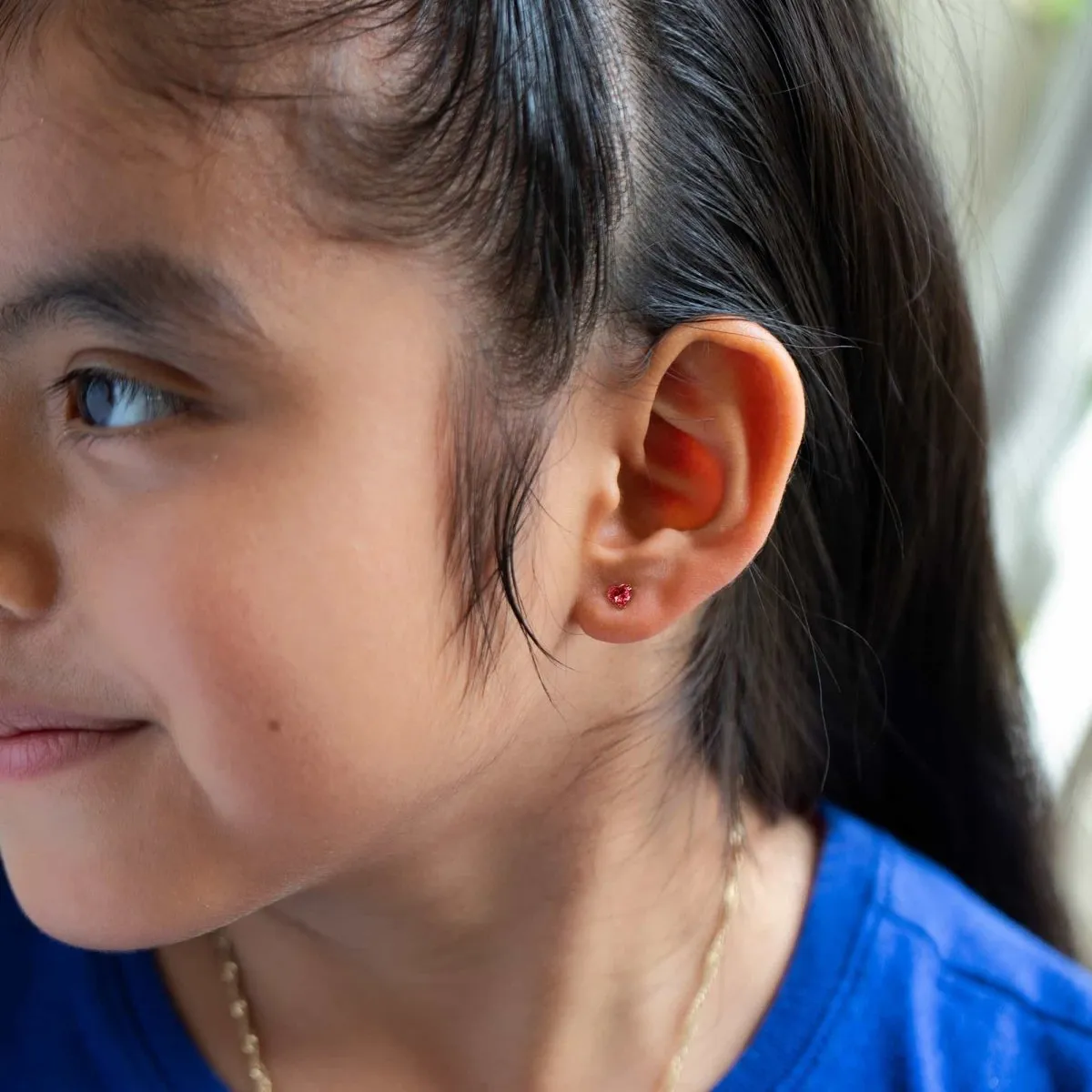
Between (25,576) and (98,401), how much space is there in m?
0.09

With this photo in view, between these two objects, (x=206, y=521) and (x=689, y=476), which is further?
(x=689, y=476)

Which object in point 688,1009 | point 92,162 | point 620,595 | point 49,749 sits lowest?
point 688,1009

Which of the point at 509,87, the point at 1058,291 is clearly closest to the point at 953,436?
the point at 1058,291

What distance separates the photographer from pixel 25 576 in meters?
0.58

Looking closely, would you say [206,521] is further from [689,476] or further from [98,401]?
[689,476]

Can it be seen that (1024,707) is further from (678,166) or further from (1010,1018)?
(678,166)

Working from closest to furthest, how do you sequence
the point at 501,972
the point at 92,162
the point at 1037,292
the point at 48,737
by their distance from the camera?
the point at 92,162 < the point at 48,737 < the point at 501,972 < the point at 1037,292

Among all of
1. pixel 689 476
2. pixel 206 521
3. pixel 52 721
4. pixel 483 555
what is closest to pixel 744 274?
pixel 689 476

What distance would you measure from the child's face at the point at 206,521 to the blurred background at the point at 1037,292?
0.50m

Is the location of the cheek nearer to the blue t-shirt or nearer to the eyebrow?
the eyebrow

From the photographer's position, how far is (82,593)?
0.58m

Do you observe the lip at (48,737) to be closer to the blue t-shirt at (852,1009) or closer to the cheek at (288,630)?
the cheek at (288,630)

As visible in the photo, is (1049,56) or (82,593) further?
(1049,56)

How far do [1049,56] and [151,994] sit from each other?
0.93m
